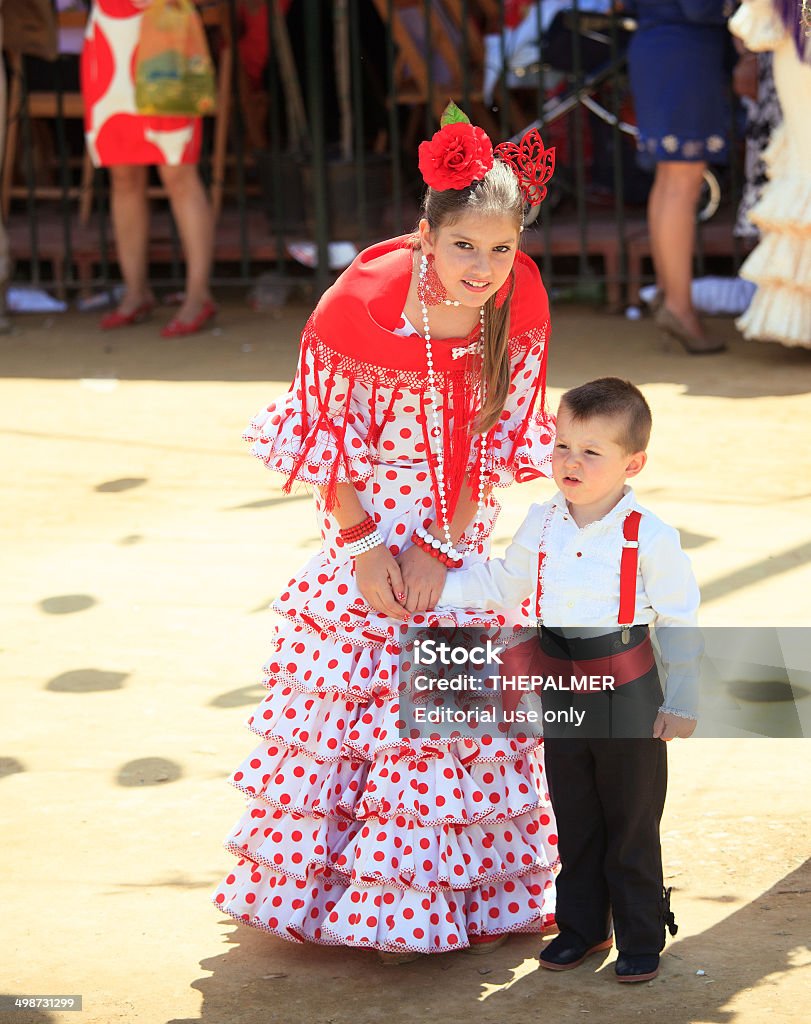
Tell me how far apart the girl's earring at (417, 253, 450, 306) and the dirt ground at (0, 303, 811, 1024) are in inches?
43.9


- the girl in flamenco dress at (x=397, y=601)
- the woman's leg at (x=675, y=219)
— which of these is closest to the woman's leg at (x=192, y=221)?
the woman's leg at (x=675, y=219)

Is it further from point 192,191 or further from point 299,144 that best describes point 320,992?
point 299,144

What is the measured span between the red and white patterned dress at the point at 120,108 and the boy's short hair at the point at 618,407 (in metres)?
5.06

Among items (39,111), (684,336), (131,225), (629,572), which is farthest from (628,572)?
→ (39,111)

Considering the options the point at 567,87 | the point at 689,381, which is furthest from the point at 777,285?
the point at 567,87

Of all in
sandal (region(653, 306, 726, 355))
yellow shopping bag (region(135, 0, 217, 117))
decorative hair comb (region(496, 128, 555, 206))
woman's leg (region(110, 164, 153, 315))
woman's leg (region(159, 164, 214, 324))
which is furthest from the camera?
woman's leg (region(110, 164, 153, 315))

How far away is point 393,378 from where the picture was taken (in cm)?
287

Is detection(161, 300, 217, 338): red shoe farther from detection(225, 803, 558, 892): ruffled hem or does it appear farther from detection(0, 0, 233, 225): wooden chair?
detection(225, 803, 558, 892): ruffled hem

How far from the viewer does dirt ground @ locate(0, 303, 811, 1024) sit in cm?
270

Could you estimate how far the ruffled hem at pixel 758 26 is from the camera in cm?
613

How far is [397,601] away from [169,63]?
4971 mm

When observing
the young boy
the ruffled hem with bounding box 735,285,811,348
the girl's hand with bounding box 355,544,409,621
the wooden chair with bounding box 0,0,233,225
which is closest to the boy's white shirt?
the young boy

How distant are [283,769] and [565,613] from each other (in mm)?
604

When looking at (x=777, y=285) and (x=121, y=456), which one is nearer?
(x=121, y=456)
